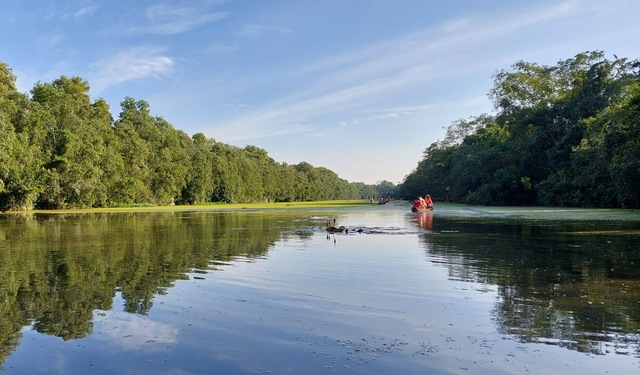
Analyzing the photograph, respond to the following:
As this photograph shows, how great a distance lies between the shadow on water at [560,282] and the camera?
665 cm

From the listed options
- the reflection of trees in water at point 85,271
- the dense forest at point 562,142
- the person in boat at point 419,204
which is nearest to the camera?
the reflection of trees in water at point 85,271

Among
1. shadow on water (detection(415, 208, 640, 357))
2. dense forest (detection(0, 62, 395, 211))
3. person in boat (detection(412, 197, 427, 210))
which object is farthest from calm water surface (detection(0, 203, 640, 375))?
dense forest (detection(0, 62, 395, 211))

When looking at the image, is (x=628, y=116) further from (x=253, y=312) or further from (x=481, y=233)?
(x=253, y=312)

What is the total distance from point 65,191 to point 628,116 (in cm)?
5858

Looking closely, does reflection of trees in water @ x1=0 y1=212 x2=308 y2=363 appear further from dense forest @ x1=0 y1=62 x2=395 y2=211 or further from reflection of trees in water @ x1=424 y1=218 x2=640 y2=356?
dense forest @ x1=0 y1=62 x2=395 y2=211

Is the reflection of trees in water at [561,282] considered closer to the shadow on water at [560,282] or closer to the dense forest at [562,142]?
the shadow on water at [560,282]

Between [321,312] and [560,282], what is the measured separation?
5544mm

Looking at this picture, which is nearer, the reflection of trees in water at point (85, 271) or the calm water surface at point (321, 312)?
the calm water surface at point (321, 312)

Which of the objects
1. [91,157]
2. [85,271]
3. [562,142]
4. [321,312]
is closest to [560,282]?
[321,312]

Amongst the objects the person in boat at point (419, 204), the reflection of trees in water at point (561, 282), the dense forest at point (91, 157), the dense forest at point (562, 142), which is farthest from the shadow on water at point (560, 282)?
the dense forest at point (91, 157)

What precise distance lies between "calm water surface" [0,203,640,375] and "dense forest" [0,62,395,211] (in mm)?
38519

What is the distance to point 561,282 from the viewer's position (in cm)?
1024

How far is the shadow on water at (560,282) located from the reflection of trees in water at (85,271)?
6.17 m

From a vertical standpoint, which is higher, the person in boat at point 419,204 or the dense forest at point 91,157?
the dense forest at point 91,157
